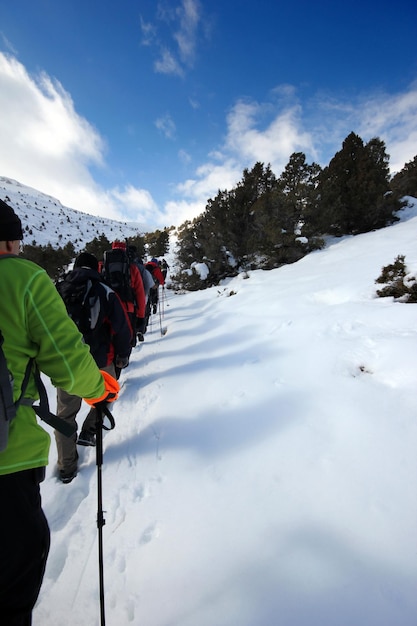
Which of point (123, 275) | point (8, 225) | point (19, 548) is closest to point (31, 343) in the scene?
point (8, 225)

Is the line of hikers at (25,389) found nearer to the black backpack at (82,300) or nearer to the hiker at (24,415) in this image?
the hiker at (24,415)

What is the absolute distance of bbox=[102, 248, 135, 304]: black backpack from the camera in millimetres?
4219

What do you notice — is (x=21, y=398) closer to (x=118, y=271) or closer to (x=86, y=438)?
(x=86, y=438)

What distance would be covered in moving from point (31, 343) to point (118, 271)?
3.21 metres

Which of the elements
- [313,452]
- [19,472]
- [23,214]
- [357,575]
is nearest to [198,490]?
[313,452]

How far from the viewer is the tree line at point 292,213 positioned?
12734 mm

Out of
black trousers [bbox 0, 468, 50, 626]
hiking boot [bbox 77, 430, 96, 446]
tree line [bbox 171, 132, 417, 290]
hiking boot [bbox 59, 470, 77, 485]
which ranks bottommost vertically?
hiking boot [bbox 59, 470, 77, 485]

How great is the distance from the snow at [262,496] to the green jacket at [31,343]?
A: 4.19ft

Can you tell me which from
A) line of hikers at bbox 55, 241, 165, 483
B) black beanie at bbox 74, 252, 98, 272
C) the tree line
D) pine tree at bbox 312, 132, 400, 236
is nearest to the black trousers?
line of hikers at bbox 55, 241, 165, 483

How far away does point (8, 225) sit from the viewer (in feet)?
3.89

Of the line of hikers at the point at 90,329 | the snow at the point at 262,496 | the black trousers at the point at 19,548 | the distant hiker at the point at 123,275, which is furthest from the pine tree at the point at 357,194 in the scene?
the black trousers at the point at 19,548

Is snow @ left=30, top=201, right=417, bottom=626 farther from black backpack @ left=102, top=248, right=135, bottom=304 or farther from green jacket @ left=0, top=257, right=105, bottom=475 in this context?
black backpack @ left=102, top=248, right=135, bottom=304

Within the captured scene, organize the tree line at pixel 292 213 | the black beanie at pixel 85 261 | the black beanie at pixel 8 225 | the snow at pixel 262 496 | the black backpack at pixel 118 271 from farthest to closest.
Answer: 1. the tree line at pixel 292 213
2. the black backpack at pixel 118 271
3. the black beanie at pixel 85 261
4. the snow at pixel 262 496
5. the black beanie at pixel 8 225

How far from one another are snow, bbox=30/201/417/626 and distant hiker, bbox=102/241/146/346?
1606 mm
